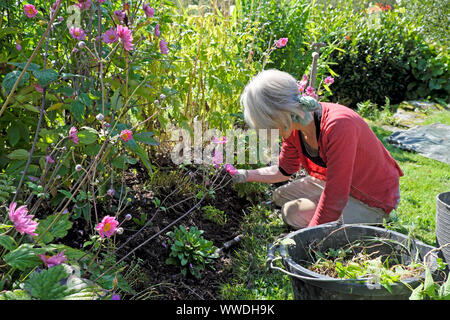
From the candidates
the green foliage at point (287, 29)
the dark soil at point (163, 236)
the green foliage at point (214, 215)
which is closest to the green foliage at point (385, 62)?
the green foliage at point (287, 29)

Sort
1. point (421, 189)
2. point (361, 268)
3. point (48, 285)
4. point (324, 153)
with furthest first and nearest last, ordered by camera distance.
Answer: point (421, 189)
point (324, 153)
point (361, 268)
point (48, 285)

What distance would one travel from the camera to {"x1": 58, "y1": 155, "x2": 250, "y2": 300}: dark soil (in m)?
1.99

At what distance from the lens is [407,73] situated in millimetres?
6105

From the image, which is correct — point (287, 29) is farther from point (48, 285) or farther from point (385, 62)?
point (48, 285)

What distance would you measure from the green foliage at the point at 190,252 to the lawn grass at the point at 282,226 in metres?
0.16

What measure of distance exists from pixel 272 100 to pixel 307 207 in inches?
34.5

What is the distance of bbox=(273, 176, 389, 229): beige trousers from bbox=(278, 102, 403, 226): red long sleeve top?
2.2 inches

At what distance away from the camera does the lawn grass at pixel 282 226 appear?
2.05 m

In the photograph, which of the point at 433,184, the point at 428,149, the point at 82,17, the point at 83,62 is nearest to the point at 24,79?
the point at 83,62

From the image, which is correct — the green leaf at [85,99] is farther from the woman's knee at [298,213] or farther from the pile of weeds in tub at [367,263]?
the woman's knee at [298,213]

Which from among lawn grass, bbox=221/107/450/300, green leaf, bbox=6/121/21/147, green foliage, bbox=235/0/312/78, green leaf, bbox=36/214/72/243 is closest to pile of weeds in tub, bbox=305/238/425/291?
lawn grass, bbox=221/107/450/300

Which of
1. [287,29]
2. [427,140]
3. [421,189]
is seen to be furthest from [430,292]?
[427,140]

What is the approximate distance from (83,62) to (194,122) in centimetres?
122

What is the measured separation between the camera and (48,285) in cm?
115
